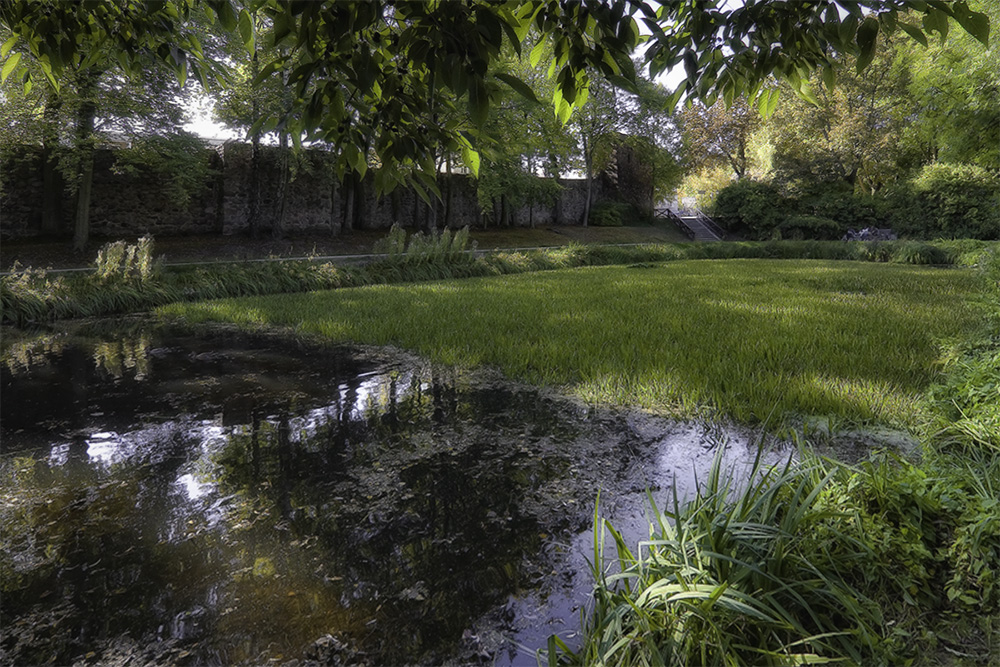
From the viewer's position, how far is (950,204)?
62.4 feet

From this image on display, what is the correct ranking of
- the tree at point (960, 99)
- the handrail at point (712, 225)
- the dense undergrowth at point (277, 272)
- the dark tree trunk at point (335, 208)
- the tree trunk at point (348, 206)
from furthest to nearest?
the handrail at point (712, 225) < the tree trunk at point (348, 206) < the dark tree trunk at point (335, 208) < the tree at point (960, 99) < the dense undergrowth at point (277, 272)

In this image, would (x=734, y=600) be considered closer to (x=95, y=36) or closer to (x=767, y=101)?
(x=767, y=101)

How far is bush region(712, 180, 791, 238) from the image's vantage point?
25.2 meters

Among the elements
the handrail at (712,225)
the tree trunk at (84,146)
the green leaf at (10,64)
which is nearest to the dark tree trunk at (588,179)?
the handrail at (712,225)

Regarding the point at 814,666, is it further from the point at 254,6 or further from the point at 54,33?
the point at 54,33

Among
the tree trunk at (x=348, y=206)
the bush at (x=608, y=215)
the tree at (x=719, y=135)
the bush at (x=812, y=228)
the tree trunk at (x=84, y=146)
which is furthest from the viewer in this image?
the tree at (x=719, y=135)

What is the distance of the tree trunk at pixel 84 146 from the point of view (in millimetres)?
10828

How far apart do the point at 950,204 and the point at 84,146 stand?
89.5ft

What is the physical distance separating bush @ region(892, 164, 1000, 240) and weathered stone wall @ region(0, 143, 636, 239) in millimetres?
18302

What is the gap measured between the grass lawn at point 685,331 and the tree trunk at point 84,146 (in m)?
6.71

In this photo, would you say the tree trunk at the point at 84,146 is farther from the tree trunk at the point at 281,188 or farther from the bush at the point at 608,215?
the bush at the point at 608,215

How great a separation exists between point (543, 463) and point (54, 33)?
2611mm

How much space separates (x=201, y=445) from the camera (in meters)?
2.90

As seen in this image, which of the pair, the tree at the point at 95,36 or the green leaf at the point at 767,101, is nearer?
the green leaf at the point at 767,101
